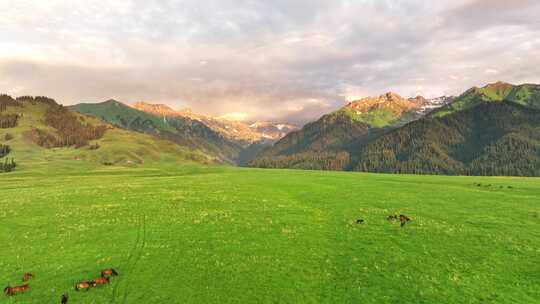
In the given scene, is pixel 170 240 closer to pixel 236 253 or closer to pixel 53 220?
pixel 236 253

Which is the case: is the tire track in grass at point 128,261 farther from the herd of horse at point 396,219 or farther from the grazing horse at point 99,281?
the herd of horse at point 396,219

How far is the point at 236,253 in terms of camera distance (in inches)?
952

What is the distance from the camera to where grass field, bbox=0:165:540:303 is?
59.5 feet

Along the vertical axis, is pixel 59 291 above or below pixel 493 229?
below

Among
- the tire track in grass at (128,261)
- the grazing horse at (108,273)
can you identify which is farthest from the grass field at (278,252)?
the grazing horse at (108,273)

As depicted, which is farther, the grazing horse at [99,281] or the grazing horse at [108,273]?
the grazing horse at [108,273]

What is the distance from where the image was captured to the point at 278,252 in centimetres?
2417

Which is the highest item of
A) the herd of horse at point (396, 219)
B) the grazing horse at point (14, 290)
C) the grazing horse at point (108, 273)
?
the herd of horse at point (396, 219)

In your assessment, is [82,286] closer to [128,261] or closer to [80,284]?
[80,284]

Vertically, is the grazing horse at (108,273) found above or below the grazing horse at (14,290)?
above

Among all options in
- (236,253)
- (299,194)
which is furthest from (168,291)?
(299,194)

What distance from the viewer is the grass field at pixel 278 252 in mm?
18125

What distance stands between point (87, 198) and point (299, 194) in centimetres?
3557

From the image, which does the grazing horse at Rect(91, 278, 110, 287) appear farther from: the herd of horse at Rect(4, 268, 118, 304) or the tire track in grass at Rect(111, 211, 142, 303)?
the tire track in grass at Rect(111, 211, 142, 303)
